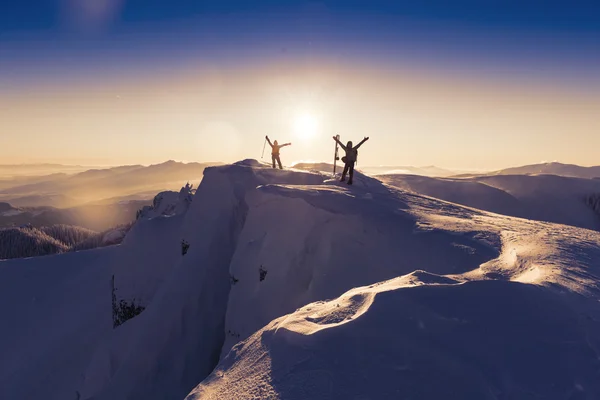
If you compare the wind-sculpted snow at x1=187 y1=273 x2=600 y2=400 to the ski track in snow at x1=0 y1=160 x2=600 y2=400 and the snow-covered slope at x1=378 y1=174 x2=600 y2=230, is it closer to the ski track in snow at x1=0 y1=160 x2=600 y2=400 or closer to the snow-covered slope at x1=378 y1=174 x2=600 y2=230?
the ski track in snow at x1=0 y1=160 x2=600 y2=400

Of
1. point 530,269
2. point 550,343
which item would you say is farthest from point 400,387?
point 530,269

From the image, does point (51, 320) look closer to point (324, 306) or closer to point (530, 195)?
point (324, 306)

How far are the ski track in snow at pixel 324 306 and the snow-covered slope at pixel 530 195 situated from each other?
40.9 feet

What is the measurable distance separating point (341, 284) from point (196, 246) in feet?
28.4

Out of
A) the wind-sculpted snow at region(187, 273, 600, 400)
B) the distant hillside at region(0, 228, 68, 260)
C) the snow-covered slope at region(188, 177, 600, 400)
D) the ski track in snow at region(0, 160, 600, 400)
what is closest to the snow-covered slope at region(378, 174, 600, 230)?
the ski track in snow at region(0, 160, 600, 400)

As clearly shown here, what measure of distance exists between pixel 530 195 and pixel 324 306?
27.4 meters

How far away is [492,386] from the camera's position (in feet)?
11.2

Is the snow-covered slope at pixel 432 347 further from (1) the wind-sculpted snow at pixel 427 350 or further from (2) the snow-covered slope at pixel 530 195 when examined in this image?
(2) the snow-covered slope at pixel 530 195

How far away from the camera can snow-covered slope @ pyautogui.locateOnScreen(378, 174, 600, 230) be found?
24.3 metres

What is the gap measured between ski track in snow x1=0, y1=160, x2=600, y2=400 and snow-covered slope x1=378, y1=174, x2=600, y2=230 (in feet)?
40.9

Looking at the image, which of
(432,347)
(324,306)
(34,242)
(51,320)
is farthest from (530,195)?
(34,242)

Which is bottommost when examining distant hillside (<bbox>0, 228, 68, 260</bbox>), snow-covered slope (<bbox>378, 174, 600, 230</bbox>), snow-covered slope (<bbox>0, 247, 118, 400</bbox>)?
distant hillside (<bbox>0, 228, 68, 260</bbox>)

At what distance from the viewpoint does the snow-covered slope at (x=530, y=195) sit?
24297 millimetres

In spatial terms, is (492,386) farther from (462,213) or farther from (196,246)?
(196,246)
